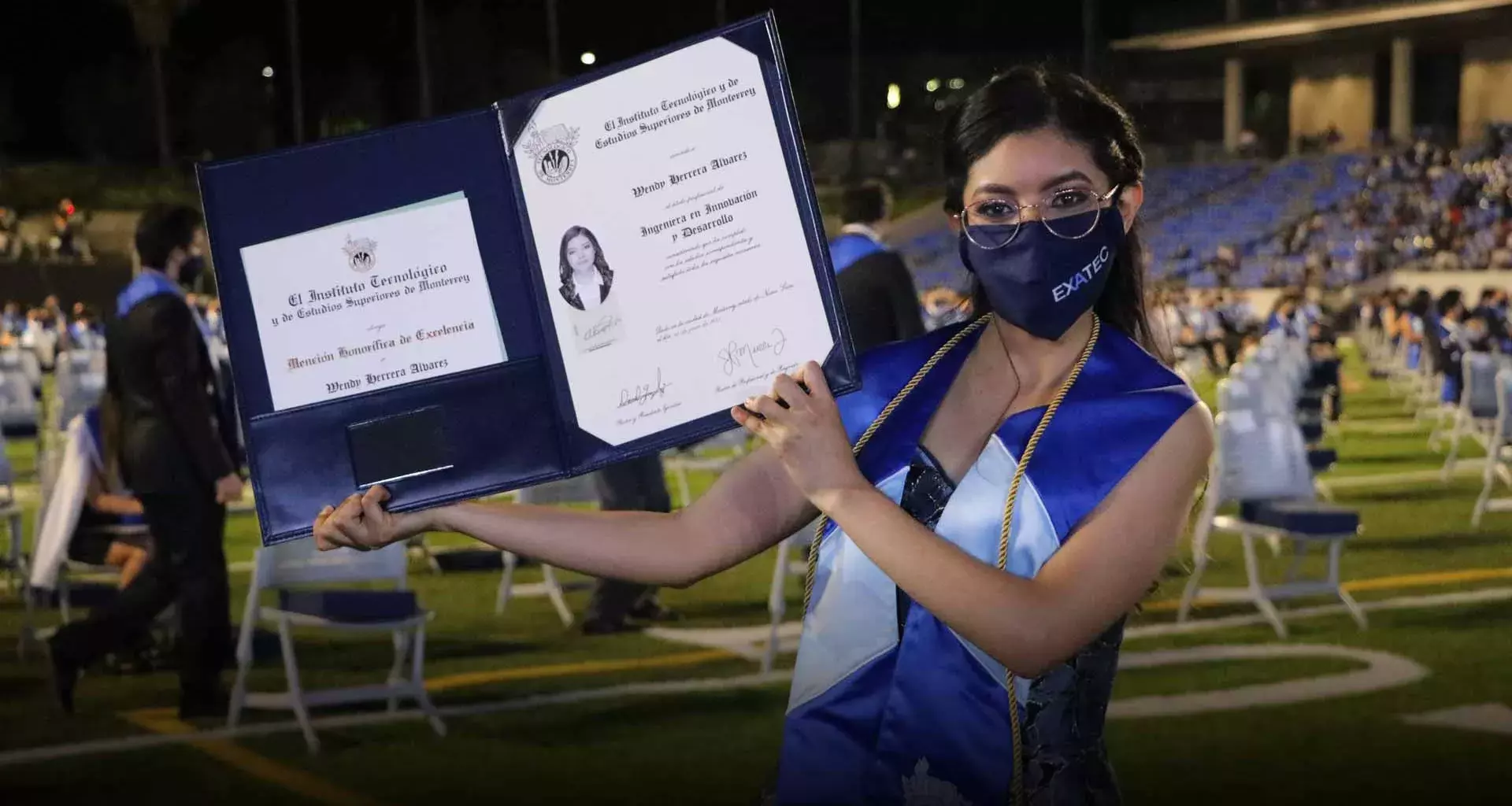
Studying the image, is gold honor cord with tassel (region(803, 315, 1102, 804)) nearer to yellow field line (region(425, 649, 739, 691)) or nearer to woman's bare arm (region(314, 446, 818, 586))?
woman's bare arm (region(314, 446, 818, 586))

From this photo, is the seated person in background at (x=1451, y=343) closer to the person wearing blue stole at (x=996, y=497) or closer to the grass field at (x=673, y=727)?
the grass field at (x=673, y=727)

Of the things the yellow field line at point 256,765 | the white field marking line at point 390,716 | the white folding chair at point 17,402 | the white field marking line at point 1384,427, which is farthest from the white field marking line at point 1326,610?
the white folding chair at point 17,402

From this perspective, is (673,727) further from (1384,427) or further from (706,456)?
(1384,427)

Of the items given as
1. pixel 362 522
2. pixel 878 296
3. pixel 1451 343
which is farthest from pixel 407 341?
pixel 1451 343

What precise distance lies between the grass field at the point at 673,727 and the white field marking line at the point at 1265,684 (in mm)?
29

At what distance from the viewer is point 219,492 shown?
20.0ft

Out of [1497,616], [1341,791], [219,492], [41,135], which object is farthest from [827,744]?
[41,135]

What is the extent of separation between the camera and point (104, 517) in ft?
23.7

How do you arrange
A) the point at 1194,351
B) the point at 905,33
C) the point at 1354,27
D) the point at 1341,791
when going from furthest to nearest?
the point at 905,33, the point at 1354,27, the point at 1194,351, the point at 1341,791

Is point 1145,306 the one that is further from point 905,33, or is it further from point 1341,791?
point 905,33

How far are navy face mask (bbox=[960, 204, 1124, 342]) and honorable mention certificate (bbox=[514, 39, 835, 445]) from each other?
19cm

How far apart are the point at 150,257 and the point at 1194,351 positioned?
1915 cm

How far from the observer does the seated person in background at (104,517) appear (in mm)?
7000
